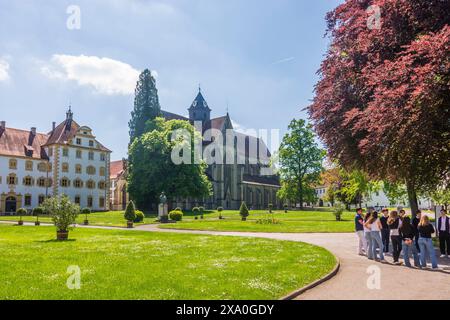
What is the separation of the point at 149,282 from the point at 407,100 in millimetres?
8463

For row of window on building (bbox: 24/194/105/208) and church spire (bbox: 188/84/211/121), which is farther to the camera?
church spire (bbox: 188/84/211/121)

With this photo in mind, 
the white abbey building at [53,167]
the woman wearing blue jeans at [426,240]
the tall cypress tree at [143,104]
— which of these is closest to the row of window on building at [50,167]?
the white abbey building at [53,167]

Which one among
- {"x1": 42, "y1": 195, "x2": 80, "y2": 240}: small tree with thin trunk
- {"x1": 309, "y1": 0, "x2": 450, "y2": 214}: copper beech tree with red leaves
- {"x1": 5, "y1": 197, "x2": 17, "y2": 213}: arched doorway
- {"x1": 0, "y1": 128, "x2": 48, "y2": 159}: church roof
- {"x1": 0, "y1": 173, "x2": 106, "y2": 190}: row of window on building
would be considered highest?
{"x1": 0, "y1": 128, "x2": 48, "y2": 159}: church roof

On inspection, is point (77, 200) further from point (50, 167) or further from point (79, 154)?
point (79, 154)

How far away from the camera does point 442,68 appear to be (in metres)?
10.2

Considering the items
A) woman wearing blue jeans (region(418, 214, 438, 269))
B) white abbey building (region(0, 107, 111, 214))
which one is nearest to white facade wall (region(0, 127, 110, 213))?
white abbey building (region(0, 107, 111, 214))

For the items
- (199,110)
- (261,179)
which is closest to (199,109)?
(199,110)

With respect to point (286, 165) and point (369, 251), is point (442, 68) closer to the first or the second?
point (369, 251)

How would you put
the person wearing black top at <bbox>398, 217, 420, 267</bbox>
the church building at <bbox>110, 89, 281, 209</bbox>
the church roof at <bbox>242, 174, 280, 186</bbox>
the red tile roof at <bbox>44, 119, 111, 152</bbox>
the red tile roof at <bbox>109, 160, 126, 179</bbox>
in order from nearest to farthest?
the person wearing black top at <bbox>398, 217, 420, 267</bbox>
the red tile roof at <bbox>44, 119, 111, 152</bbox>
the church building at <bbox>110, 89, 281, 209</bbox>
the red tile roof at <bbox>109, 160, 126, 179</bbox>
the church roof at <bbox>242, 174, 280, 186</bbox>

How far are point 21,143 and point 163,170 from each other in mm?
26886

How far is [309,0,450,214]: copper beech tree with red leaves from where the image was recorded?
10633 millimetres

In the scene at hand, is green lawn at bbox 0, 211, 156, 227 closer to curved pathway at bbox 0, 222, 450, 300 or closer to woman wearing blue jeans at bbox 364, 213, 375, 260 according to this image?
woman wearing blue jeans at bbox 364, 213, 375, 260

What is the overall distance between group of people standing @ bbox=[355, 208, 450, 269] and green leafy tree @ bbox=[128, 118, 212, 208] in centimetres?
3919
